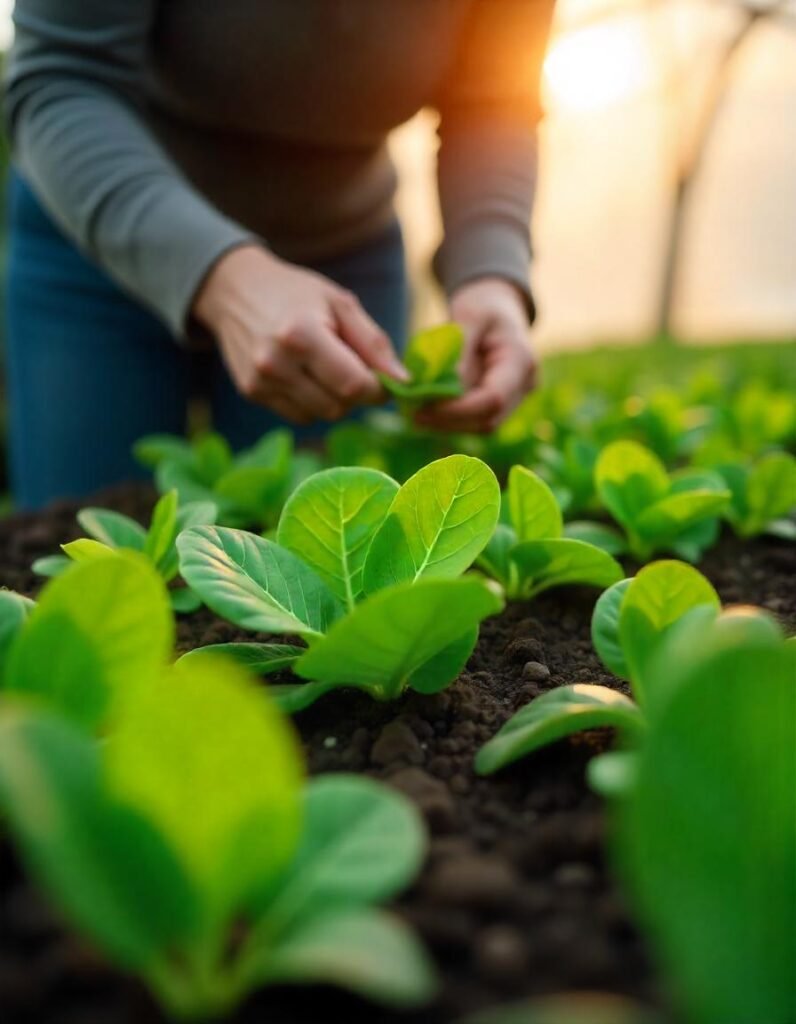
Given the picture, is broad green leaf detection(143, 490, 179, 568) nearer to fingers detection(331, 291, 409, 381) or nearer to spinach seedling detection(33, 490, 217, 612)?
spinach seedling detection(33, 490, 217, 612)

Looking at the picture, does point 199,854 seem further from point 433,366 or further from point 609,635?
point 433,366

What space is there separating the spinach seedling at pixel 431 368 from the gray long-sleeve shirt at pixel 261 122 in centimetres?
29

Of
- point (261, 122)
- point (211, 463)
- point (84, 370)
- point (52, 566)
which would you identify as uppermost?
point (261, 122)

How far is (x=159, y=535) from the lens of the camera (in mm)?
793

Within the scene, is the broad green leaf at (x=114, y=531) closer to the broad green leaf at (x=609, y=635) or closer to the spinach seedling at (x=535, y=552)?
the spinach seedling at (x=535, y=552)

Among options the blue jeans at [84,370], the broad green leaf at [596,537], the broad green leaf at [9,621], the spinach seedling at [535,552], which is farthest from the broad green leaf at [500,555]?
the blue jeans at [84,370]

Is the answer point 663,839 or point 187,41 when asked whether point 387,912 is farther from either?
point 187,41

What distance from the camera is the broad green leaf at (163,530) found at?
2.56 feet

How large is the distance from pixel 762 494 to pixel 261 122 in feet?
3.60

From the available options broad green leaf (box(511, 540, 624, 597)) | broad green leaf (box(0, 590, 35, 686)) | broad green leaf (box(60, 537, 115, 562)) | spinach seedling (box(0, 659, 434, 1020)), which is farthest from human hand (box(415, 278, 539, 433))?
spinach seedling (box(0, 659, 434, 1020))

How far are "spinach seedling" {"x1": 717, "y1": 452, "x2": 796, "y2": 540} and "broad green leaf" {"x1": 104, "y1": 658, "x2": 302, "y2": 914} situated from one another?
0.87 meters

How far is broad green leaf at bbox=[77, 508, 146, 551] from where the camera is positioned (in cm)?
84

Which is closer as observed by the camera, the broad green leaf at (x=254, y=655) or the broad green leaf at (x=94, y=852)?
the broad green leaf at (x=94, y=852)

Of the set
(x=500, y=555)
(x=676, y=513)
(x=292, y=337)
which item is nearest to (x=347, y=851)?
(x=500, y=555)
